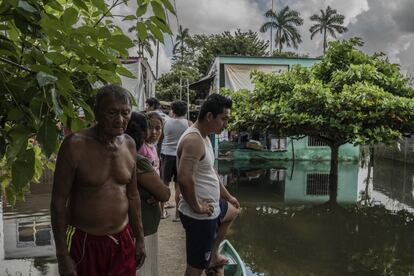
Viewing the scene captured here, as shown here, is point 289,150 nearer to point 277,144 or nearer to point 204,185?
point 277,144

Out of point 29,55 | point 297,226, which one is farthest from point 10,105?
point 297,226

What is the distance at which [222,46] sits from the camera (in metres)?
34.3

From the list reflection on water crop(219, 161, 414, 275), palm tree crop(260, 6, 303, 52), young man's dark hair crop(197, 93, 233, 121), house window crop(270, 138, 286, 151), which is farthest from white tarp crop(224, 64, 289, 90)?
palm tree crop(260, 6, 303, 52)

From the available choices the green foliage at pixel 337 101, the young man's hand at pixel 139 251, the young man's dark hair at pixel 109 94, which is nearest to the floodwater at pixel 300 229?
the green foliage at pixel 337 101

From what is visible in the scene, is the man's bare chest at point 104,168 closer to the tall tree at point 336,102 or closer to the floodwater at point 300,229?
the floodwater at point 300,229

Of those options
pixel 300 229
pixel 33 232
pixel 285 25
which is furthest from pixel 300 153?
pixel 285 25

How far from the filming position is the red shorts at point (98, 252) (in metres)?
2.16

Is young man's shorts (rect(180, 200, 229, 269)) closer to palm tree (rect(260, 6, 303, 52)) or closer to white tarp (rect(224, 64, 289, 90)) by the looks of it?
white tarp (rect(224, 64, 289, 90))

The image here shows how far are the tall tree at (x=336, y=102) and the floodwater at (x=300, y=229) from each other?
0.98 m

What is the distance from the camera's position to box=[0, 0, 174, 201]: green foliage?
123 cm

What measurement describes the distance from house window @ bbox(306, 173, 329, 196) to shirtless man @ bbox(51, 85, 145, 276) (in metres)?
9.49

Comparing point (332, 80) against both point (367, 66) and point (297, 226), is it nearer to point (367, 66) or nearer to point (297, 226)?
point (367, 66)

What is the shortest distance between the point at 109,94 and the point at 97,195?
0.51 meters

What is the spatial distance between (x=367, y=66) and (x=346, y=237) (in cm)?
518
